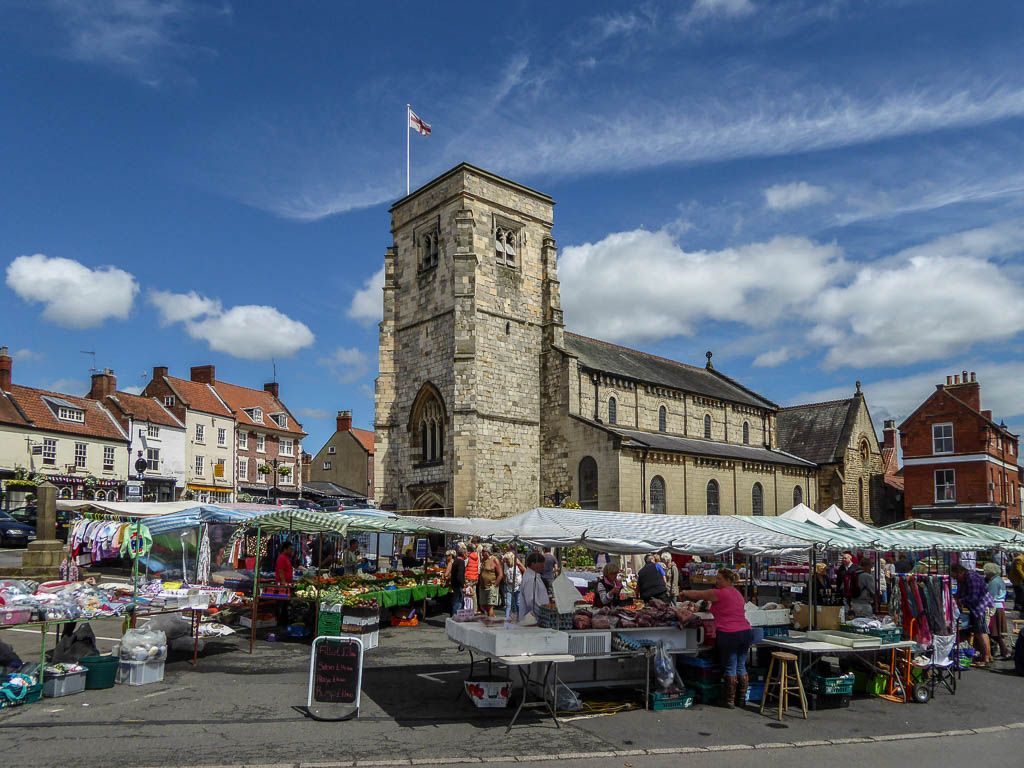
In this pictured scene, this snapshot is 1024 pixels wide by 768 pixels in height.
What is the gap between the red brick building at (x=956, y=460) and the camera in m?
41.5

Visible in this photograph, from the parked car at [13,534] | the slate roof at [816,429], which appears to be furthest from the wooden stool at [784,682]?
the slate roof at [816,429]

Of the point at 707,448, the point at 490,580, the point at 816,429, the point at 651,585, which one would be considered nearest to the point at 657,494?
the point at 707,448

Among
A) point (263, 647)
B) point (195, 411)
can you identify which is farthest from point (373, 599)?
point (195, 411)

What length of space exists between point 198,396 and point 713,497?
34.3m

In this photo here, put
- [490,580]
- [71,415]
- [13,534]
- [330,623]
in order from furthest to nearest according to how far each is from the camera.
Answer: [71,415], [13,534], [490,580], [330,623]

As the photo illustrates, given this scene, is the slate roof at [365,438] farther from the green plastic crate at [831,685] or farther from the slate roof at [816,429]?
the green plastic crate at [831,685]

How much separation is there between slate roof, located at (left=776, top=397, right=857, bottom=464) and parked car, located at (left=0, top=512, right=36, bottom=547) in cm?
4161

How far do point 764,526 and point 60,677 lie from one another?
39.1 feet

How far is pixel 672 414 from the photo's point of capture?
42688 mm

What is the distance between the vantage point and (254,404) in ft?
193

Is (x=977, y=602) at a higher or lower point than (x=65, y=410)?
lower

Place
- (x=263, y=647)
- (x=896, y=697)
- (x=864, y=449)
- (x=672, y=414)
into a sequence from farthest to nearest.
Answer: (x=864, y=449)
(x=672, y=414)
(x=263, y=647)
(x=896, y=697)

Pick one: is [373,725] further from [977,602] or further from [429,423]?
[429,423]

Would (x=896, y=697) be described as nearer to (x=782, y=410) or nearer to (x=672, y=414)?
(x=672, y=414)
